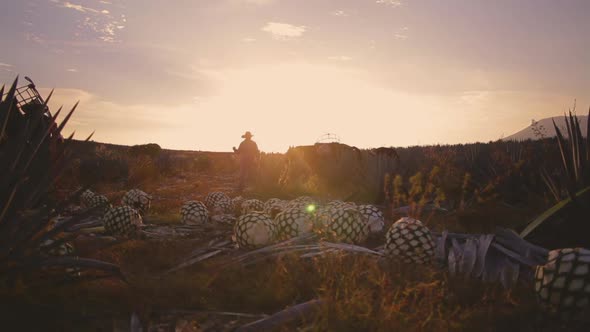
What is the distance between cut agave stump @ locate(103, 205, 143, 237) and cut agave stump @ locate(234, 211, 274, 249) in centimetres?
195

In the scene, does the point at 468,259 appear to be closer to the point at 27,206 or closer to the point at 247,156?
the point at 27,206

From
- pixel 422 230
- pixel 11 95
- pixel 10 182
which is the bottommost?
pixel 422 230

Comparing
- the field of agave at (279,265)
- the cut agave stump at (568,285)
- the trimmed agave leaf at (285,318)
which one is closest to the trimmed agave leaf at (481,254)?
the field of agave at (279,265)

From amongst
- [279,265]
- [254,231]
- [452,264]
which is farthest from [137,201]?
[452,264]

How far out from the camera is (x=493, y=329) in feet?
10.3

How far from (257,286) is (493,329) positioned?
79.6 inches

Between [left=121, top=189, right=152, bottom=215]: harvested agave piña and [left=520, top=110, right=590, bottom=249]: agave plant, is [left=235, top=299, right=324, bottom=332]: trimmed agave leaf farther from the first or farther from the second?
[left=121, top=189, right=152, bottom=215]: harvested agave piña

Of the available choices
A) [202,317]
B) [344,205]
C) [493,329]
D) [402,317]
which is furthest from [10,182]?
[344,205]

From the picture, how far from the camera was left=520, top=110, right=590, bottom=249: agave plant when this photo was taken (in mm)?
4539

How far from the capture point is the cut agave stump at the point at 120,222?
6.42 m

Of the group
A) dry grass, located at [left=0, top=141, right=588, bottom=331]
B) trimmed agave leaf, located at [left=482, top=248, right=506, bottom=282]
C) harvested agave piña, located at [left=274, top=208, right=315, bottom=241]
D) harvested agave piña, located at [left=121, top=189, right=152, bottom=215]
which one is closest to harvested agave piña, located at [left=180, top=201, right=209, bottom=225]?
harvested agave piña, located at [left=121, top=189, right=152, bottom=215]

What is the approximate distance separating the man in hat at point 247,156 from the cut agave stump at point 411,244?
12.1m

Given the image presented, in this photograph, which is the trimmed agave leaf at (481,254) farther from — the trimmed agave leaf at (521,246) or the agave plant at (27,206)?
the agave plant at (27,206)

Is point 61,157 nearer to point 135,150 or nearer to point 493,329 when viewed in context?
point 493,329
